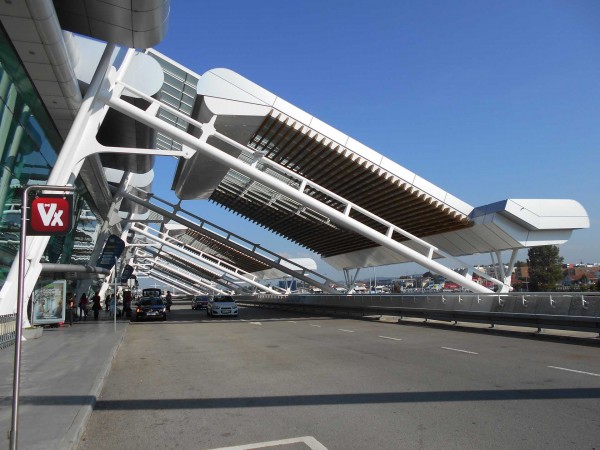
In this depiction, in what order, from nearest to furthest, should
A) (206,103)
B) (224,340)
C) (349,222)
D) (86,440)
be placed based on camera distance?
(86,440) < (224,340) < (206,103) < (349,222)

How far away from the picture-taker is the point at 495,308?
18.5 metres

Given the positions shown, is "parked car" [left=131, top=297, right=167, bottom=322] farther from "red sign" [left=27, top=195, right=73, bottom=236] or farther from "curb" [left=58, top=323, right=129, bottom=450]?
"red sign" [left=27, top=195, right=73, bottom=236]

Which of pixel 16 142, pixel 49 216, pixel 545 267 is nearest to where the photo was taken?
pixel 49 216

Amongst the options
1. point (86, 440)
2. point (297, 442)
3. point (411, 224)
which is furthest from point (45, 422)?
point (411, 224)

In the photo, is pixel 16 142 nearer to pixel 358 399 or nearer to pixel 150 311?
pixel 358 399

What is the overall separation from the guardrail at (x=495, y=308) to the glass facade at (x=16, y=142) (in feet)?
50.4

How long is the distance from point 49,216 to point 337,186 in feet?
77.3

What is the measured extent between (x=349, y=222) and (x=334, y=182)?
17.7 feet

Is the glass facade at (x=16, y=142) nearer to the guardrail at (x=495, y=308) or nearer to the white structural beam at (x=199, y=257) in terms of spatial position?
the guardrail at (x=495, y=308)

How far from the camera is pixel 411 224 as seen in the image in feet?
95.2

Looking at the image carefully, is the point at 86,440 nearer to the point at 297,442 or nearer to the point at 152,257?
the point at 297,442

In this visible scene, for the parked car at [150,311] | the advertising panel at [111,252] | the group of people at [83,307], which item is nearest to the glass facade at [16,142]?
the group of people at [83,307]

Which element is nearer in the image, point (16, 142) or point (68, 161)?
point (16, 142)

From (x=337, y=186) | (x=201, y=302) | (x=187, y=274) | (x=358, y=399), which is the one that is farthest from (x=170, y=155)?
(x=187, y=274)
